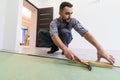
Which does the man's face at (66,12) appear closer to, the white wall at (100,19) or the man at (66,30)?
the man at (66,30)

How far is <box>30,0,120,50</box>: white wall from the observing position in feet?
14.2

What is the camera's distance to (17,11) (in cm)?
272

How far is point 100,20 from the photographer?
4488mm

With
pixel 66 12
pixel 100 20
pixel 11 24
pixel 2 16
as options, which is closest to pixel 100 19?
pixel 100 20

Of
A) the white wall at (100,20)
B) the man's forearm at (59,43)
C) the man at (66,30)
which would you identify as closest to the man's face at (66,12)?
the man at (66,30)

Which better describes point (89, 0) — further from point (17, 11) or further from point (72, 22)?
point (72, 22)

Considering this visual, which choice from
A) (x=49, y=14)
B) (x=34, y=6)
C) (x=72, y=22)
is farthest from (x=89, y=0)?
(x=72, y=22)

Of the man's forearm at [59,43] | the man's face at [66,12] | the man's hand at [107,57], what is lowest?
the man's hand at [107,57]

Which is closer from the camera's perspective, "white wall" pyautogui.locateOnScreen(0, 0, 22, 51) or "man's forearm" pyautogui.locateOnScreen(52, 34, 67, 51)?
"man's forearm" pyautogui.locateOnScreen(52, 34, 67, 51)

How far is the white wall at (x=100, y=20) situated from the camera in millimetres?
4316

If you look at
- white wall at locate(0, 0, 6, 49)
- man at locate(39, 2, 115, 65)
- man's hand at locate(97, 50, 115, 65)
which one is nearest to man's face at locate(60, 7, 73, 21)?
man at locate(39, 2, 115, 65)

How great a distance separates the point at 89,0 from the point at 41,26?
1.93m

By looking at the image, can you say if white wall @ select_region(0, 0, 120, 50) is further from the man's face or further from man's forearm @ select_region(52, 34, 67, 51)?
man's forearm @ select_region(52, 34, 67, 51)

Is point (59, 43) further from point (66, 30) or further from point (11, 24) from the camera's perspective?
point (11, 24)
